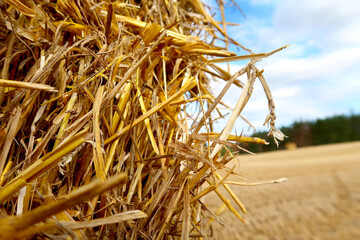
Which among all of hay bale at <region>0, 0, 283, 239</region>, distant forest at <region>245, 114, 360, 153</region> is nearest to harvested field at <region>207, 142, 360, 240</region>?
hay bale at <region>0, 0, 283, 239</region>

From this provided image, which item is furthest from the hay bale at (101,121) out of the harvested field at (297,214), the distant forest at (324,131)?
the distant forest at (324,131)

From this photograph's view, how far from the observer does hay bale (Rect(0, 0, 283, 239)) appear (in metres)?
0.65

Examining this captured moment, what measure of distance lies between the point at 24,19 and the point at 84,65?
216mm

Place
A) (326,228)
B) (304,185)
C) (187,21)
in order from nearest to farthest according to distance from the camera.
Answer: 1. (187,21)
2. (326,228)
3. (304,185)

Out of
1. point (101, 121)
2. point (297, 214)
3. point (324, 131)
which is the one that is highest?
point (324, 131)

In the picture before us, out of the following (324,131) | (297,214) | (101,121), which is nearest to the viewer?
(101,121)

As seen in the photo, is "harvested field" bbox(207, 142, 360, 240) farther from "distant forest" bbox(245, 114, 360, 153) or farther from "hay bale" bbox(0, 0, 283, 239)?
"distant forest" bbox(245, 114, 360, 153)

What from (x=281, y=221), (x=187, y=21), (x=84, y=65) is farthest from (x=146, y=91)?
(x=281, y=221)

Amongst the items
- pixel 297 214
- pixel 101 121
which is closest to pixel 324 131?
pixel 297 214

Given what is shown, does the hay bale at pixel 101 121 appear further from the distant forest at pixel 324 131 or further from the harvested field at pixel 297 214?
the distant forest at pixel 324 131

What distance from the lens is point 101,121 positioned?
2.44 feet

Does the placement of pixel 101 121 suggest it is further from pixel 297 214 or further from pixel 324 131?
pixel 324 131

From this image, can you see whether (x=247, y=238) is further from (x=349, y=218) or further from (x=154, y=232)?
(x=154, y=232)

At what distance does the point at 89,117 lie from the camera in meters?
0.69
